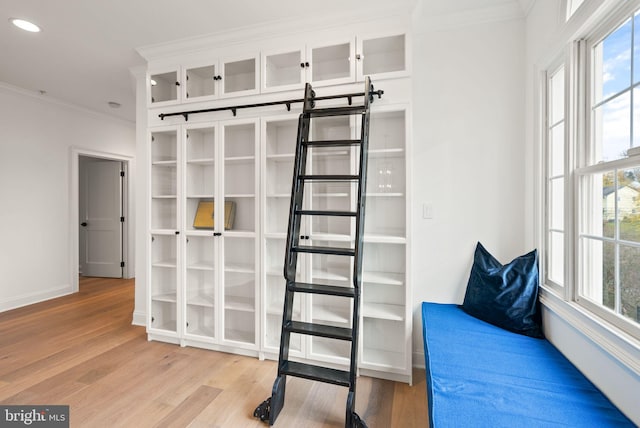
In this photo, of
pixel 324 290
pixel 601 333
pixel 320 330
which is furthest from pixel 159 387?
pixel 601 333

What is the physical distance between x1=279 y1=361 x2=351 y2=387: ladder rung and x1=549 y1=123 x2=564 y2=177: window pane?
1815mm

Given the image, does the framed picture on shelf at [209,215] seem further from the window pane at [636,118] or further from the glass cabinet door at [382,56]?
the window pane at [636,118]

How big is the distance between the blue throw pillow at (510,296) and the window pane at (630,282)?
0.67 m

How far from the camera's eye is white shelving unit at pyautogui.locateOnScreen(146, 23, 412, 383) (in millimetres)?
2467

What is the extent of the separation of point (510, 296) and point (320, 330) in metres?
1.23

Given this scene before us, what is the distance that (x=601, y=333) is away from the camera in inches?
54.3

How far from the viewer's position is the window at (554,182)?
79.3 inches

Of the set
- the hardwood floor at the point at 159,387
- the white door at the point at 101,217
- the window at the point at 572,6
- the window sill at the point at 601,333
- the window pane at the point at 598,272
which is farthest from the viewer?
the white door at the point at 101,217

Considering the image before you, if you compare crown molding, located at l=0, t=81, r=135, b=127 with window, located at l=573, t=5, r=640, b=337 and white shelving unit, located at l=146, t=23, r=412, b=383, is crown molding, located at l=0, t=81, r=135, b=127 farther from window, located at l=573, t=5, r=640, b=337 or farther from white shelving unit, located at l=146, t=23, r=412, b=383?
window, located at l=573, t=5, r=640, b=337

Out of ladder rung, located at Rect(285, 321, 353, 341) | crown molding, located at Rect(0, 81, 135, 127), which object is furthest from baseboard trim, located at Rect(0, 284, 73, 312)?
ladder rung, located at Rect(285, 321, 353, 341)

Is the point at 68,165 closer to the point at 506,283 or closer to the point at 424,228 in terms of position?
the point at 424,228

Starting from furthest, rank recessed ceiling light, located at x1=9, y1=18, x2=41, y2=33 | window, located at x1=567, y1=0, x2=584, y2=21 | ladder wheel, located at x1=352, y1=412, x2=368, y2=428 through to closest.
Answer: recessed ceiling light, located at x1=9, y1=18, x2=41, y2=33
ladder wheel, located at x1=352, y1=412, x2=368, y2=428
window, located at x1=567, y1=0, x2=584, y2=21

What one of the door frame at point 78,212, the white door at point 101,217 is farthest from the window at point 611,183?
the white door at point 101,217

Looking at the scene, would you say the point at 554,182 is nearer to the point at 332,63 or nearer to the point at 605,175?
the point at 605,175
